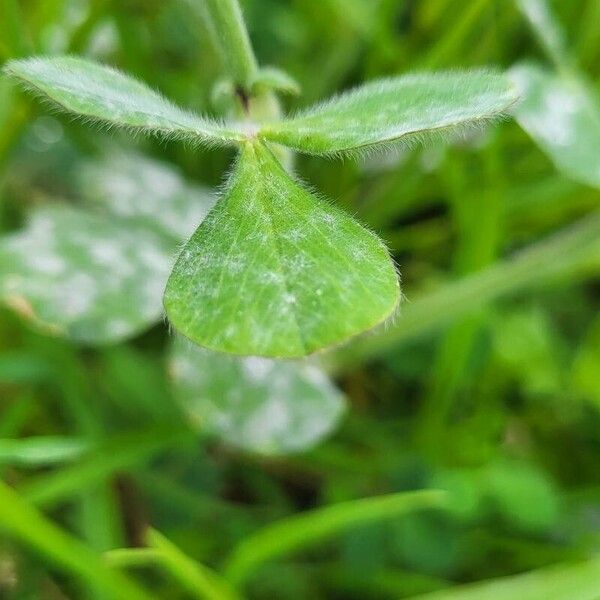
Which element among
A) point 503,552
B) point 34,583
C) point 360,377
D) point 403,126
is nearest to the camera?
point 403,126

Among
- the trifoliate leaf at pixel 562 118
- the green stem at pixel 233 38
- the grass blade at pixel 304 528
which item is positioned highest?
the trifoliate leaf at pixel 562 118

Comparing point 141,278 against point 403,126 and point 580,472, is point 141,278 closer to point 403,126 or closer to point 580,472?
point 403,126

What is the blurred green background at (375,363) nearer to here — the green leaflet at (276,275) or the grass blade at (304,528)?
the grass blade at (304,528)

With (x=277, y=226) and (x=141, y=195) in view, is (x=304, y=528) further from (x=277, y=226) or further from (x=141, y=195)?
(x=141, y=195)

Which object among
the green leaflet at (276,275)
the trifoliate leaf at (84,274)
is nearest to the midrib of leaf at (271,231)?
the green leaflet at (276,275)

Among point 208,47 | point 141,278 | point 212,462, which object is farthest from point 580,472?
point 208,47

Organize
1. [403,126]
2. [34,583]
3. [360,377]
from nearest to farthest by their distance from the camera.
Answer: [403,126], [34,583], [360,377]

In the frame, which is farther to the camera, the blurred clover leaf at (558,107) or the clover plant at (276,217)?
the blurred clover leaf at (558,107)
